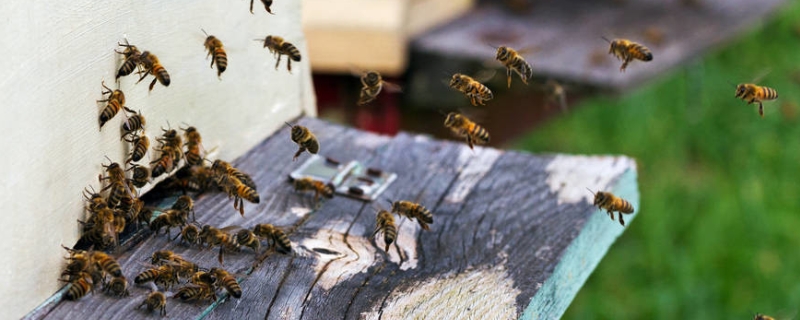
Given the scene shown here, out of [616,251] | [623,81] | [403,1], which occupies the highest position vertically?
[403,1]

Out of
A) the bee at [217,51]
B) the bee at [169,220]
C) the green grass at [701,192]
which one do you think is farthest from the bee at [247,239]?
the green grass at [701,192]

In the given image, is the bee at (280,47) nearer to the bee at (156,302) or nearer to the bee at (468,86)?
the bee at (468,86)

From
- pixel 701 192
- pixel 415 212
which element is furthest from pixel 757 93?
pixel 701 192

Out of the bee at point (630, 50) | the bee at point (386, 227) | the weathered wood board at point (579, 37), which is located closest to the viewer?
the bee at point (386, 227)

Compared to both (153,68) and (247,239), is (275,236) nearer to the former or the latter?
(247,239)

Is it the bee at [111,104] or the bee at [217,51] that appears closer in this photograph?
the bee at [111,104]

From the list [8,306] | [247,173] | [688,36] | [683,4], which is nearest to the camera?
[8,306]

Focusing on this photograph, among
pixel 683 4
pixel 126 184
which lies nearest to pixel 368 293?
pixel 126 184

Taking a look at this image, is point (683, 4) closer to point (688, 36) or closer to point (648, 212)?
point (688, 36)
